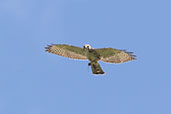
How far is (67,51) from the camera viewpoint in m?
32.4

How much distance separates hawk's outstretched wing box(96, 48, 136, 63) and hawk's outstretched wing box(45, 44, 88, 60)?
50.1 inches

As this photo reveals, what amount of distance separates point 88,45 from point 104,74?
2.33 meters

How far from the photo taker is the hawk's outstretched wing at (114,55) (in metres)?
32.3

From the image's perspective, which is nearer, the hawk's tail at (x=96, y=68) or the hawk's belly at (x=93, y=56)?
the hawk's tail at (x=96, y=68)

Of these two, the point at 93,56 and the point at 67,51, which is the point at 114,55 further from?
the point at 67,51

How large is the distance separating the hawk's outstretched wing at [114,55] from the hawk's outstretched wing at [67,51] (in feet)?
4.17

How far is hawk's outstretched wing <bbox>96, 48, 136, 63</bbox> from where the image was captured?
3231cm

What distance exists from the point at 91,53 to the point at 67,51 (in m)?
1.87

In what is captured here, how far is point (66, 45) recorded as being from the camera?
31.9m

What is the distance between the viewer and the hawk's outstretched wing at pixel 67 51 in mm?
32031

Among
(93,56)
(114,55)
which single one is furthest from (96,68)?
(114,55)

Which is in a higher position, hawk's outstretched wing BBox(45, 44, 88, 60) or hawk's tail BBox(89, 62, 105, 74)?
hawk's outstretched wing BBox(45, 44, 88, 60)

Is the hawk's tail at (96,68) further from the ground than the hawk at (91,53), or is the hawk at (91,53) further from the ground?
the hawk at (91,53)

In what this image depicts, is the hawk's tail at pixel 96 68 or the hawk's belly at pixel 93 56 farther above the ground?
the hawk's belly at pixel 93 56
